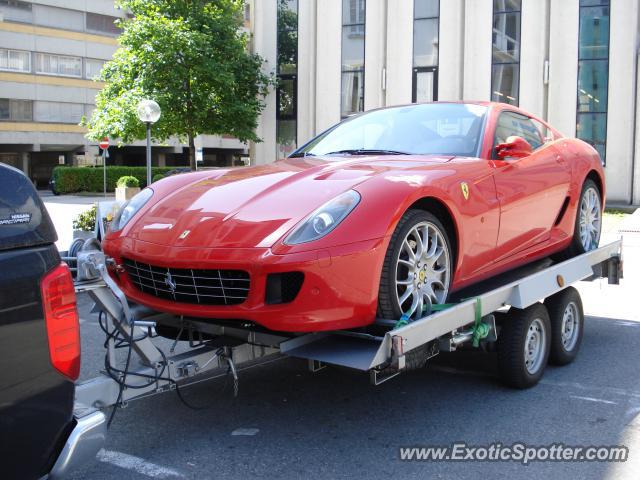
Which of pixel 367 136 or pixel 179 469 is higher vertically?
pixel 367 136

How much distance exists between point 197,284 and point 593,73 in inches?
910

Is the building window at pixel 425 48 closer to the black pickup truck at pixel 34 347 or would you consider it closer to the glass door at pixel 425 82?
the glass door at pixel 425 82

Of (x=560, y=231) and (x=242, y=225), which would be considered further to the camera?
(x=560, y=231)

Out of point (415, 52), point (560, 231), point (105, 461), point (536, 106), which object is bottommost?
point (105, 461)

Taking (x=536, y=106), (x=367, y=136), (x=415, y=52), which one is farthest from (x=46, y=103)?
(x=367, y=136)

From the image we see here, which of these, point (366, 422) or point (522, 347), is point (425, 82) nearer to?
point (522, 347)

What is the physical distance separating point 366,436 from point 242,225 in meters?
1.37

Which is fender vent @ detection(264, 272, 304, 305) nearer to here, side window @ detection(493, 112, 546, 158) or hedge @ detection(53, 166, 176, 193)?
side window @ detection(493, 112, 546, 158)


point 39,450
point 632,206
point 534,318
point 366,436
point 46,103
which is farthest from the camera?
point 46,103

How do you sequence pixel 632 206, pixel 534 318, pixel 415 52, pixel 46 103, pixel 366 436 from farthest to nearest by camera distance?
pixel 46 103, pixel 415 52, pixel 632 206, pixel 534 318, pixel 366 436

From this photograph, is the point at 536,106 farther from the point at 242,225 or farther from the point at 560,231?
the point at 242,225

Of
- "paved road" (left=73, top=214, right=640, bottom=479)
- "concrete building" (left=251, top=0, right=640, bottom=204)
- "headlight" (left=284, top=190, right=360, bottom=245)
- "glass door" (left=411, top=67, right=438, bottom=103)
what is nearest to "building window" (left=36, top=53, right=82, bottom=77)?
"concrete building" (left=251, top=0, right=640, bottom=204)

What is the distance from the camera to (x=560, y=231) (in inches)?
217

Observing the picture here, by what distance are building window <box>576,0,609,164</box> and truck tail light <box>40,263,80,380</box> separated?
23.5 metres
